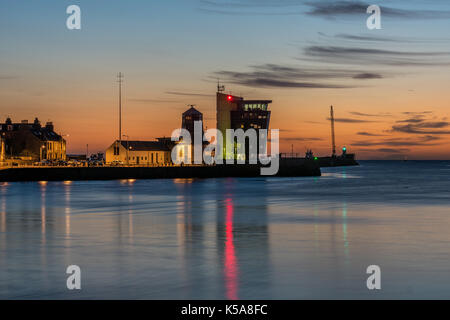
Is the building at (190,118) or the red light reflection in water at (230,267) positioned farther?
the building at (190,118)

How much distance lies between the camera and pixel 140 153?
14938 centimetres

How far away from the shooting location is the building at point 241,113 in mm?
172875

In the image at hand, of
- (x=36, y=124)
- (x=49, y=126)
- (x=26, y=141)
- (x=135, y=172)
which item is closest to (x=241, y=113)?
(x=49, y=126)

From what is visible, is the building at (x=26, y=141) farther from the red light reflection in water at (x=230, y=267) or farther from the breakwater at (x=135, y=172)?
the red light reflection in water at (x=230, y=267)

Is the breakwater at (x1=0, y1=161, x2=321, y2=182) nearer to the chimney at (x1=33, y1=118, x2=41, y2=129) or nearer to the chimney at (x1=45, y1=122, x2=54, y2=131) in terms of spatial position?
the chimney at (x1=33, y1=118, x2=41, y2=129)

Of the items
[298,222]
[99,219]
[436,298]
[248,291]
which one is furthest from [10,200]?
[436,298]

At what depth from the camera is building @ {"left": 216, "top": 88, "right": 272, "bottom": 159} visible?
17288 centimetres

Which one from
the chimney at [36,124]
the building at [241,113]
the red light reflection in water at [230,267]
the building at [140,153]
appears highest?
the building at [241,113]

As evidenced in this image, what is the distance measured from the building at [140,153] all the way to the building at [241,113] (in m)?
24.1

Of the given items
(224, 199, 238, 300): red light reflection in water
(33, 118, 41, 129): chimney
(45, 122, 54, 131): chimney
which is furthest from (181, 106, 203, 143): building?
(224, 199, 238, 300): red light reflection in water

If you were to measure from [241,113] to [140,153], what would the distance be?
3874 centimetres

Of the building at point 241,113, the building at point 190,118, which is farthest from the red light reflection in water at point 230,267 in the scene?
the building at point 241,113

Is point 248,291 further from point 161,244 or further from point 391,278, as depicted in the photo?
point 161,244

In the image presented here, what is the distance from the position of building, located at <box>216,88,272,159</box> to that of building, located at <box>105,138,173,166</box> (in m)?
24.1
